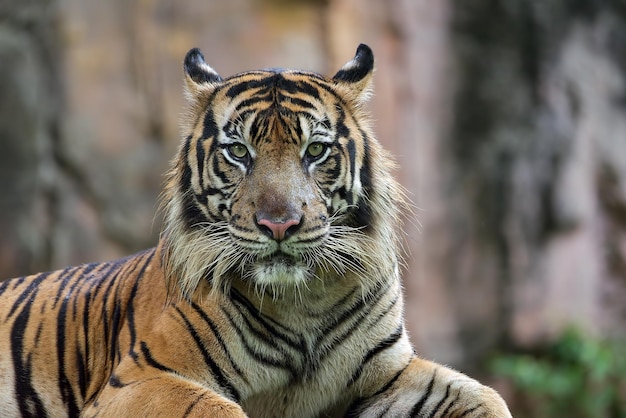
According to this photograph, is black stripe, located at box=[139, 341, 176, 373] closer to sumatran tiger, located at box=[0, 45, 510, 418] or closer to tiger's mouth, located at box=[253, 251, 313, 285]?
sumatran tiger, located at box=[0, 45, 510, 418]

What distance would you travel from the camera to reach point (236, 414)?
3.43 m

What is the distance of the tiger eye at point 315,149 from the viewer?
3760 mm

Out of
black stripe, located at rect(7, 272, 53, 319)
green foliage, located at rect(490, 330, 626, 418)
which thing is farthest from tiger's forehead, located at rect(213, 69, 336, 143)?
green foliage, located at rect(490, 330, 626, 418)

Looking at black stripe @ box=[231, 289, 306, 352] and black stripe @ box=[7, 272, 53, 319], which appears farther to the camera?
black stripe @ box=[7, 272, 53, 319]

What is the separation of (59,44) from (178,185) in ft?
17.7

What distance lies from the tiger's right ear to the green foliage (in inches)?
229

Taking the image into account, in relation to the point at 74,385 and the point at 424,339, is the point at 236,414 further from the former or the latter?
the point at 424,339

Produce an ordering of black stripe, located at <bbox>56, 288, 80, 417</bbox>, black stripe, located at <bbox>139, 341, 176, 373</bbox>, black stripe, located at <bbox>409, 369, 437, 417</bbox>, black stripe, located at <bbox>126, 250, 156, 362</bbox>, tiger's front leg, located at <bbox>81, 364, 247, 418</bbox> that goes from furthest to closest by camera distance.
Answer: black stripe, located at <bbox>56, 288, 80, 417</bbox>, black stripe, located at <bbox>409, 369, 437, 417</bbox>, black stripe, located at <bbox>126, 250, 156, 362</bbox>, black stripe, located at <bbox>139, 341, 176, 373</bbox>, tiger's front leg, located at <bbox>81, 364, 247, 418</bbox>

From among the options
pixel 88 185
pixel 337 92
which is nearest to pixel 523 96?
pixel 88 185

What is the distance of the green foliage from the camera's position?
29.5ft

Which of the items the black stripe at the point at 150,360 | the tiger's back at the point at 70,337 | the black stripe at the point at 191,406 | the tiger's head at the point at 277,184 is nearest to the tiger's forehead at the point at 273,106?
the tiger's head at the point at 277,184

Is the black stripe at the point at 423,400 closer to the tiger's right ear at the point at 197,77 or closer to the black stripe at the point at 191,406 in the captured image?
the black stripe at the point at 191,406

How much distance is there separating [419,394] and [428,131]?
5.51m

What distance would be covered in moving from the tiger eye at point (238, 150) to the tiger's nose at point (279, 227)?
0.38m
